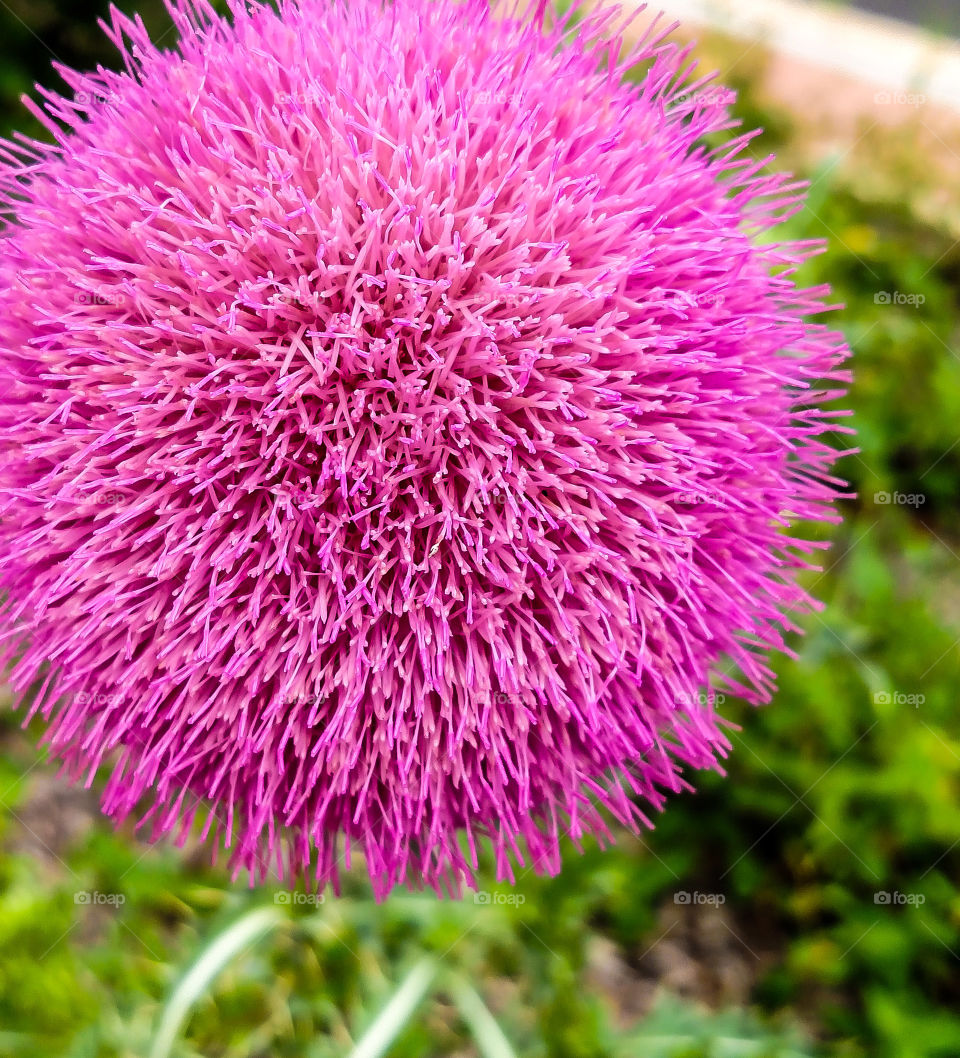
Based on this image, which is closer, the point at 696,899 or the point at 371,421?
the point at 371,421

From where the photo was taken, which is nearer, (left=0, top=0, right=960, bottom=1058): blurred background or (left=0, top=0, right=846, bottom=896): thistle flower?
(left=0, top=0, right=846, bottom=896): thistle flower

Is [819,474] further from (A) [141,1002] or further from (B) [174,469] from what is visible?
(A) [141,1002]

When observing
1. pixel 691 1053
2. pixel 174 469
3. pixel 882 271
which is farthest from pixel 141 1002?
pixel 882 271

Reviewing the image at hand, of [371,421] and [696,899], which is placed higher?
[371,421]
